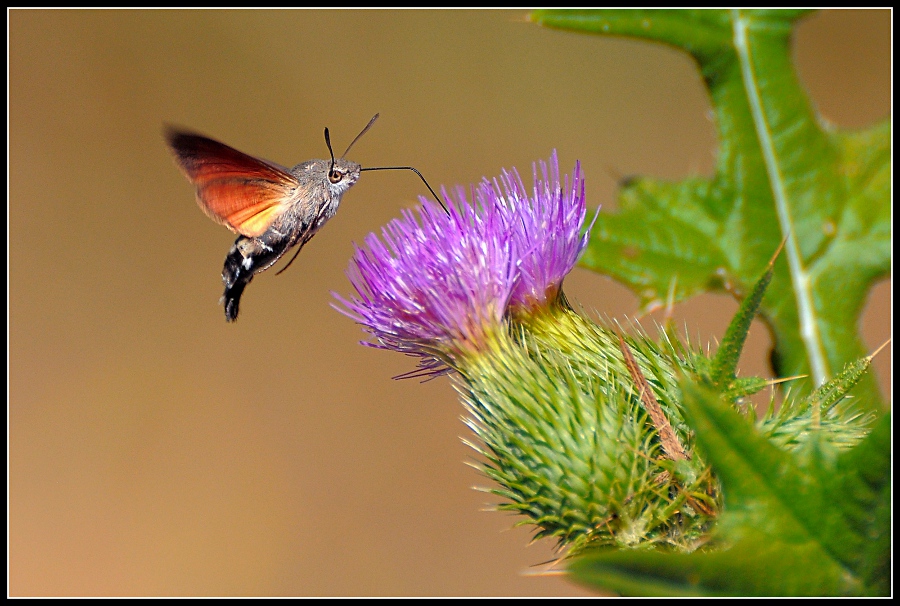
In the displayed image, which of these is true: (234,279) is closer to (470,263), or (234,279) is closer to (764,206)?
(470,263)

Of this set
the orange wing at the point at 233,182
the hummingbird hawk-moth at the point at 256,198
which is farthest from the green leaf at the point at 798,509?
the orange wing at the point at 233,182

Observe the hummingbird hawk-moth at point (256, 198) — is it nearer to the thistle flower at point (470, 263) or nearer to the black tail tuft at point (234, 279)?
the black tail tuft at point (234, 279)

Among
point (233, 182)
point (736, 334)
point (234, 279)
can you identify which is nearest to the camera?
point (736, 334)

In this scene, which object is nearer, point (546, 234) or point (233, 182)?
point (546, 234)

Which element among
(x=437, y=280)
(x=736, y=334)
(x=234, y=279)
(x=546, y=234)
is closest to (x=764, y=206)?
(x=546, y=234)

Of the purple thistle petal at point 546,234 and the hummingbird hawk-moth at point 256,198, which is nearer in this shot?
the purple thistle petal at point 546,234

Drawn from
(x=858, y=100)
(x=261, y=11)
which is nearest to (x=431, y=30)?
(x=261, y=11)

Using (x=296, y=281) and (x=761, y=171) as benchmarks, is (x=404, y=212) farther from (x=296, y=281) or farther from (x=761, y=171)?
(x=296, y=281)
